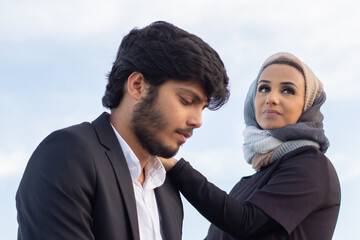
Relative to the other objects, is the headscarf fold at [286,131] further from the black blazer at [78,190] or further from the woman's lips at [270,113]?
the black blazer at [78,190]

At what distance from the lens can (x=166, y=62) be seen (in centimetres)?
301

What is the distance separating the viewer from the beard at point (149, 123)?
9.79 feet

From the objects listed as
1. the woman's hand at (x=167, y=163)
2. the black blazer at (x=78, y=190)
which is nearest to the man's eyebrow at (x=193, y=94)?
the black blazer at (x=78, y=190)

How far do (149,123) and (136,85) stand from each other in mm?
215

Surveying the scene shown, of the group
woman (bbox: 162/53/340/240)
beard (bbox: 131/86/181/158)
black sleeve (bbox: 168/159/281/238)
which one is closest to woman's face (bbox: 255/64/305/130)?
woman (bbox: 162/53/340/240)

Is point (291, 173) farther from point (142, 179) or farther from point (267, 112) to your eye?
point (142, 179)

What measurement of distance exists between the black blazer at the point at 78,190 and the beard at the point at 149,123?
15 cm

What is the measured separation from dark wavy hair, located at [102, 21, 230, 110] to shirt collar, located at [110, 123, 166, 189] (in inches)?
10.7

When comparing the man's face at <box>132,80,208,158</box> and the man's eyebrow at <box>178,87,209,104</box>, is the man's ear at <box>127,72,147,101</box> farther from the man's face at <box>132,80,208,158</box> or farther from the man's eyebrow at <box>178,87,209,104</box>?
the man's eyebrow at <box>178,87,209,104</box>

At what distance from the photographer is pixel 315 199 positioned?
3666mm

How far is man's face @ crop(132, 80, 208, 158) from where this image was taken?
9.82 ft

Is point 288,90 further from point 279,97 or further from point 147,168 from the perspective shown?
point 147,168

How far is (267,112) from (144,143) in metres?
1.31

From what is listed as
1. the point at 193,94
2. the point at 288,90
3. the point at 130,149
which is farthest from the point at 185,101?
the point at 288,90
